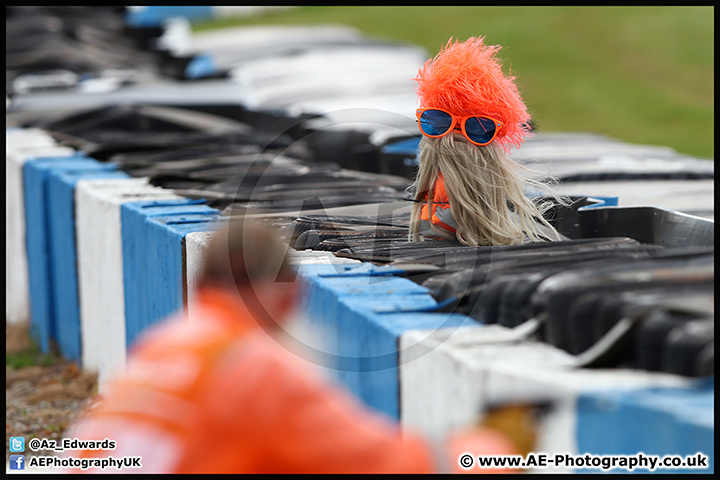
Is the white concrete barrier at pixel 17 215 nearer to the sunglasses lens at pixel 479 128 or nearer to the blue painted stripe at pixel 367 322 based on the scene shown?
the sunglasses lens at pixel 479 128

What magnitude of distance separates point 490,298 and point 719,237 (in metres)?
1.22

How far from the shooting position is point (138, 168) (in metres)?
5.82

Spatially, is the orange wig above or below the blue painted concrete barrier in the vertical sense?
above

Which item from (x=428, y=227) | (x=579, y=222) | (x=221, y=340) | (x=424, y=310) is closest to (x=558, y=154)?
(x=579, y=222)

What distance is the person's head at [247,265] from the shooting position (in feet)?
5.95

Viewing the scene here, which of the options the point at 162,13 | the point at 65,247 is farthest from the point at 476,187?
the point at 162,13

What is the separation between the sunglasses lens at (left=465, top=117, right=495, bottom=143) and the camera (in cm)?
328

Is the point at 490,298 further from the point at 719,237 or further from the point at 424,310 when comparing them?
the point at 719,237

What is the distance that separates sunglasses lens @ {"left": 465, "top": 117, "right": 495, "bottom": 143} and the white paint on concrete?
6.81 ft

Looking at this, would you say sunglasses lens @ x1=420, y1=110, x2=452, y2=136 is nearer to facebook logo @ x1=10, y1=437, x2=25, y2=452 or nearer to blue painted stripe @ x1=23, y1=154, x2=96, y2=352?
facebook logo @ x1=10, y1=437, x2=25, y2=452

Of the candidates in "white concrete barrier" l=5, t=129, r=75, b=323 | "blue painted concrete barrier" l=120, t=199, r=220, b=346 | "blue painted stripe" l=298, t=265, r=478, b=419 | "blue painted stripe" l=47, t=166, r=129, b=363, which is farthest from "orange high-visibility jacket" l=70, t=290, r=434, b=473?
"white concrete barrier" l=5, t=129, r=75, b=323

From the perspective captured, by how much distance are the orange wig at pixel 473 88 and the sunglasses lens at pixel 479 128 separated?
1.1 inches

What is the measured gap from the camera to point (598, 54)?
23.2 meters

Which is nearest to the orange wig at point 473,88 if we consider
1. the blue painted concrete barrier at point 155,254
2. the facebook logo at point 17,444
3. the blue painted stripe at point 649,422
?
the blue painted concrete barrier at point 155,254
